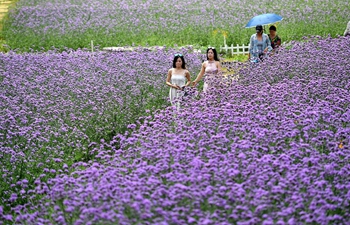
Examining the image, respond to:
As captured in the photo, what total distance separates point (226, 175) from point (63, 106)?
177 inches

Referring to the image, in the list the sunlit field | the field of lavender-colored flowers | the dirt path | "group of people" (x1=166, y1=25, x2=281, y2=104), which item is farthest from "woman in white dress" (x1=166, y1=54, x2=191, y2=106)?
the dirt path

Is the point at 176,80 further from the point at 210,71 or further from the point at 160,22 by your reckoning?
the point at 160,22

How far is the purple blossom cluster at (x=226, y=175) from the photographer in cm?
514

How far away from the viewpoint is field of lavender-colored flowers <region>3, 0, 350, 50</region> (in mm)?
19938

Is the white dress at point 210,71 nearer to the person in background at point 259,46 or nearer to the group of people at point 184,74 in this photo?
the group of people at point 184,74

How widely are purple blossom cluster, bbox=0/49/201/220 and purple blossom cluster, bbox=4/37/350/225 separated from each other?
717mm

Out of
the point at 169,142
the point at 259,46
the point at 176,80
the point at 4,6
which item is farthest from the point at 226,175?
the point at 4,6

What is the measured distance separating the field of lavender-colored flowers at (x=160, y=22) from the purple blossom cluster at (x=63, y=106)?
4.51 m

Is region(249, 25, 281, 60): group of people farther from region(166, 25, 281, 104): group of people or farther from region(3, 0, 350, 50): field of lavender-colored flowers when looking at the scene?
region(3, 0, 350, 50): field of lavender-colored flowers

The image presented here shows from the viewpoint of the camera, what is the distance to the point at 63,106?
980 cm

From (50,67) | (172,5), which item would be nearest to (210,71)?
(50,67)

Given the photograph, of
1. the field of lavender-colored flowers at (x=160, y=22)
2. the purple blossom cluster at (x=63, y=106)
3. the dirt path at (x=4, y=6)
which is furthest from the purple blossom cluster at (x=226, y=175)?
the dirt path at (x=4, y=6)

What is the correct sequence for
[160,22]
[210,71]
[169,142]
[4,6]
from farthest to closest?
[4,6], [160,22], [210,71], [169,142]

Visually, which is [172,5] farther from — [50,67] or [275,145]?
[275,145]
